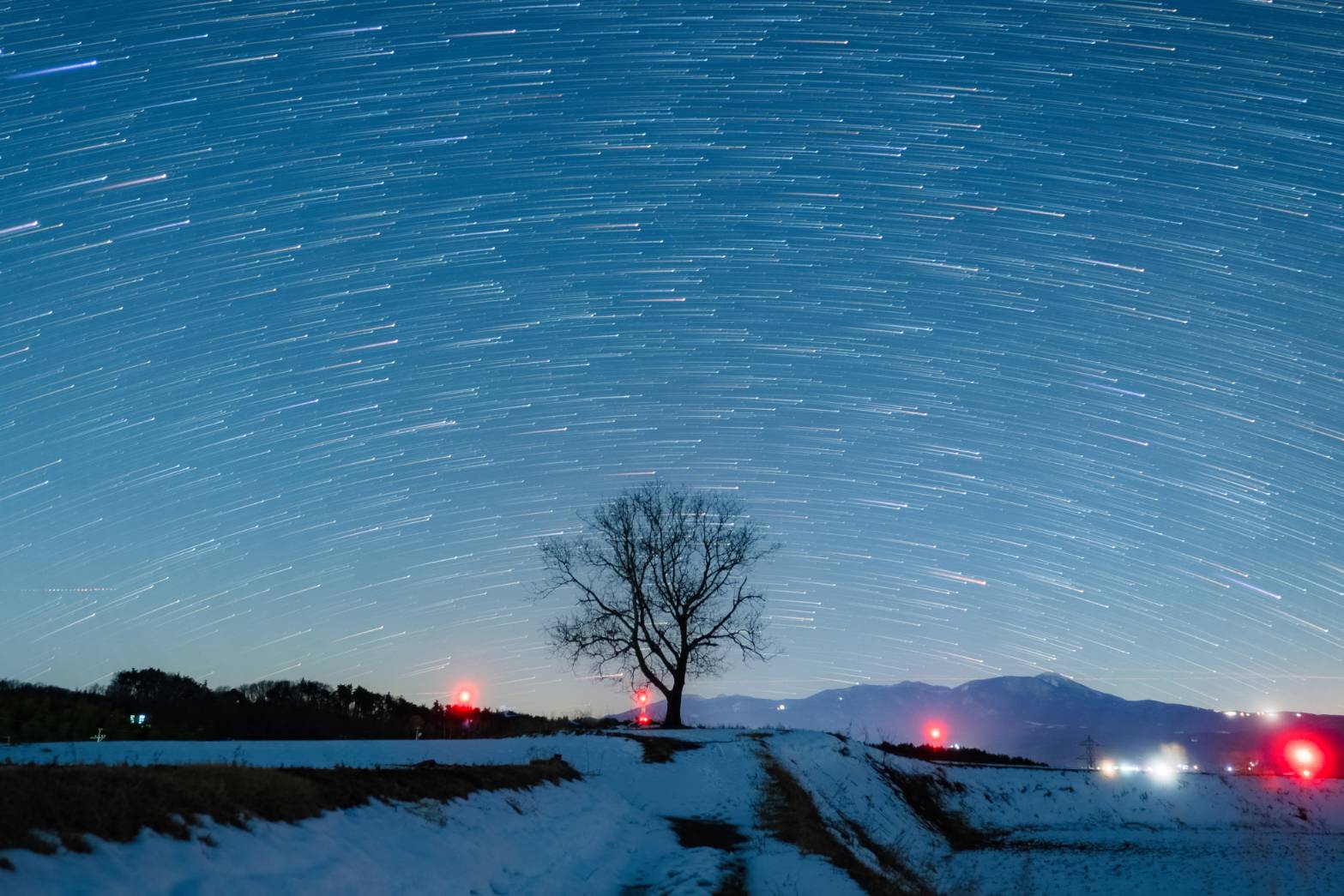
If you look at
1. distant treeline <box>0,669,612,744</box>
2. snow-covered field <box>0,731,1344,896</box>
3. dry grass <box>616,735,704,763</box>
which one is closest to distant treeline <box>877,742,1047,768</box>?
snow-covered field <box>0,731,1344,896</box>

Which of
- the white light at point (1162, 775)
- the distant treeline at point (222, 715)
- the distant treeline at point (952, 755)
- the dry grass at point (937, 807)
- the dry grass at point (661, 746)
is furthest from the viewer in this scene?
the distant treeline at point (952, 755)

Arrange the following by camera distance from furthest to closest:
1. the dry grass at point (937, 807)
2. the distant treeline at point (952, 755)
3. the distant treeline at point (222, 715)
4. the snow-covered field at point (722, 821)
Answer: the distant treeline at point (952, 755)
the dry grass at point (937, 807)
the distant treeline at point (222, 715)
the snow-covered field at point (722, 821)

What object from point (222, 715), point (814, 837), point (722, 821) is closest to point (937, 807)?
point (722, 821)

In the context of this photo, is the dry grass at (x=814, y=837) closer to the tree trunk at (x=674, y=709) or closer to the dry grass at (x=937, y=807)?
the dry grass at (x=937, y=807)

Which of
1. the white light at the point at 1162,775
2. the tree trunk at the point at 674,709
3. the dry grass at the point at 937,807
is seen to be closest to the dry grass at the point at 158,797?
the dry grass at the point at 937,807

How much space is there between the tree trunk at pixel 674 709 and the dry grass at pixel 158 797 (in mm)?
27089

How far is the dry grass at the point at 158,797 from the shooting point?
689 centimetres

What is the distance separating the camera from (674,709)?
40.0 m

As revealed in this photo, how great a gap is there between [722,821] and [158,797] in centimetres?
1501

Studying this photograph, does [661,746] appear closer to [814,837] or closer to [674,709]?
[814,837]

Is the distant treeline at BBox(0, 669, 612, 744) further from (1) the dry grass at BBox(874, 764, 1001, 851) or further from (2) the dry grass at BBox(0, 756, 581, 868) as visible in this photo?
(1) the dry grass at BBox(874, 764, 1001, 851)

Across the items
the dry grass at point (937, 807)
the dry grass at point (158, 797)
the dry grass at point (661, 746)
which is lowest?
the dry grass at point (937, 807)

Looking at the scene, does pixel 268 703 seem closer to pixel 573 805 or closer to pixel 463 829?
pixel 573 805

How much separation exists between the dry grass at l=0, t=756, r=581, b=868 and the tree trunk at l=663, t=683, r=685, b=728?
2709 cm
